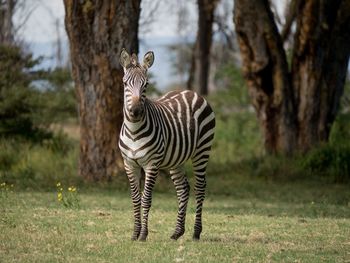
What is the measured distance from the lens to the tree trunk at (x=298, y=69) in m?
24.2

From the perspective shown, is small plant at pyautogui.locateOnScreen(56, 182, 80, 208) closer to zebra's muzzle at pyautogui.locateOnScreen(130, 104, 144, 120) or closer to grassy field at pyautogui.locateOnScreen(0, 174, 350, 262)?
grassy field at pyautogui.locateOnScreen(0, 174, 350, 262)

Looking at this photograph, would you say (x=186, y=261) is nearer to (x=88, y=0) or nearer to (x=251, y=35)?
(x=88, y=0)

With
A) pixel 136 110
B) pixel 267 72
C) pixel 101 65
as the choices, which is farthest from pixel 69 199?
pixel 267 72

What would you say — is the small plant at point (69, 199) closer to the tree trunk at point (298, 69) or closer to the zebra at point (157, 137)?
the zebra at point (157, 137)

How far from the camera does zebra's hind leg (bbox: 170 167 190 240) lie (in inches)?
478

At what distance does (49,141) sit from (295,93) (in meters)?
7.08

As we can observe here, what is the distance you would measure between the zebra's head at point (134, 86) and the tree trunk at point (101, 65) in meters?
8.13

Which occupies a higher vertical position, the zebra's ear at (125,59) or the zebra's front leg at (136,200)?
the zebra's ear at (125,59)

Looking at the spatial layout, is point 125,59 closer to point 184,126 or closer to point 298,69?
point 184,126

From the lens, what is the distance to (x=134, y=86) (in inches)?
442

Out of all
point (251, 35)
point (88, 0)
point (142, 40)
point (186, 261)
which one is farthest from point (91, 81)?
point (142, 40)

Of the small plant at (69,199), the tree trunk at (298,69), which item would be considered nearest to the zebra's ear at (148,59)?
the small plant at (69,199)

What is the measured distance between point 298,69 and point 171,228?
41.7 ft

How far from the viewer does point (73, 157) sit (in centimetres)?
2373
